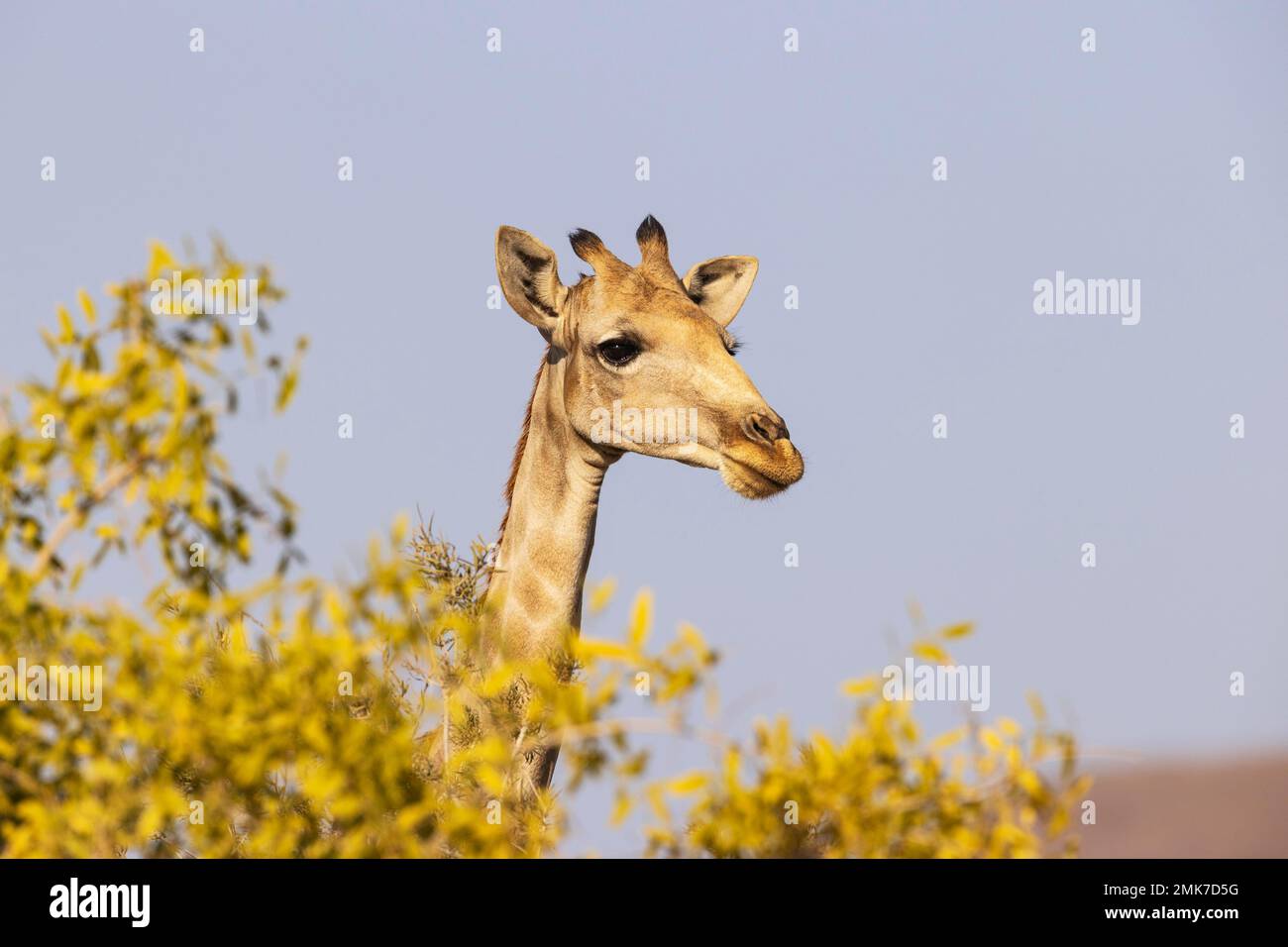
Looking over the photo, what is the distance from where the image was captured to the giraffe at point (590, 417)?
14141 mm

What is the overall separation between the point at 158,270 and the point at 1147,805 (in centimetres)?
13474

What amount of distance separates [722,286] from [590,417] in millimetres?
2924

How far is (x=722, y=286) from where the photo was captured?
1712cm

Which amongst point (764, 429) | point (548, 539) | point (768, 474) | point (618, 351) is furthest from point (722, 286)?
point (768, 474)

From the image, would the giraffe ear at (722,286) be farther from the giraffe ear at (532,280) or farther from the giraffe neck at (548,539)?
the giraffe neck at (548,539)

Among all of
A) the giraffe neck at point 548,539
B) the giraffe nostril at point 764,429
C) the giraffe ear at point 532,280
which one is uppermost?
the giraffe ear at point 532,280

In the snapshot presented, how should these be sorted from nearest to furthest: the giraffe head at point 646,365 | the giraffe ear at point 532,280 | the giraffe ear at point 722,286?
the giraffe head at point 646,365 → the giraffe ear at point 532,280 → the giraffe ear at point 722,286

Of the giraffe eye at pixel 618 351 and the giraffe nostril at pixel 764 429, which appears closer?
the giraffe nostril at pixel 764 429

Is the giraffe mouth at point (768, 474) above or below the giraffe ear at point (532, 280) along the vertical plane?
below

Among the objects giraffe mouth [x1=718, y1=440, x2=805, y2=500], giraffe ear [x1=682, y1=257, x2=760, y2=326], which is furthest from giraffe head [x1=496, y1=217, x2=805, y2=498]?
giraffe ear [x1=682, y1=257, x2=760, y2=326]

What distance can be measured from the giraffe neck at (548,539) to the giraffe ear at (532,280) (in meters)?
0.63

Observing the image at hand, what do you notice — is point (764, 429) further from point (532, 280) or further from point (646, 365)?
point (532, 280)

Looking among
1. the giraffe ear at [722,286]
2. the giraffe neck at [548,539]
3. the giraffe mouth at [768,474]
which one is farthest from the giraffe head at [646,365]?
the giraffe ear at [722,286]
